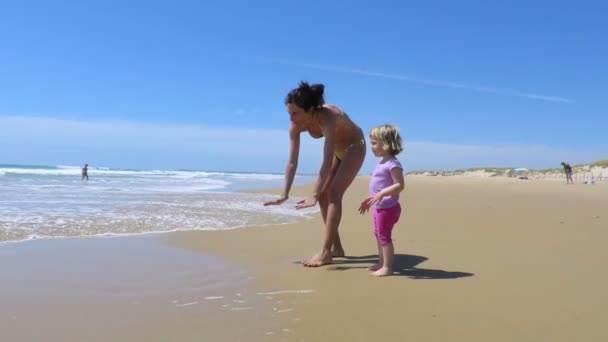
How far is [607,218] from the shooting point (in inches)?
273

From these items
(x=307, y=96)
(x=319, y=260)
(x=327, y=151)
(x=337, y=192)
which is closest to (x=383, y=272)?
(x=319, y=260)

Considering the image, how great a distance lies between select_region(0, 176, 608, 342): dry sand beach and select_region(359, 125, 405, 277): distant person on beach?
0.22m

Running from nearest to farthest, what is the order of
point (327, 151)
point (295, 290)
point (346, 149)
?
point (295, 290), point (327, 151), point (346, 149)

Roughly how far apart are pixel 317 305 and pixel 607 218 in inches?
234

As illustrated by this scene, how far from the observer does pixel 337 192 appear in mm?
4121

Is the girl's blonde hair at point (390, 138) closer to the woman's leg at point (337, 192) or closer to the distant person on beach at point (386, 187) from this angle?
the distant person on beach at point (386, 187)

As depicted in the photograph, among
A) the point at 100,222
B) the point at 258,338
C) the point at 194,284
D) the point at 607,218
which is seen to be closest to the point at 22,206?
the point at 100,222

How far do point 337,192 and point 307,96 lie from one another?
32.4 inches

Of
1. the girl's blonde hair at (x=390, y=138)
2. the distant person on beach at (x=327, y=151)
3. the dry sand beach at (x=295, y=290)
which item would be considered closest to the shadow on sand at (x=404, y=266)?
the dry sand beach at (x=295, y=290)

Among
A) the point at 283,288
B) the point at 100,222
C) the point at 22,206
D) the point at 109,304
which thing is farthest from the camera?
the point at 22,206

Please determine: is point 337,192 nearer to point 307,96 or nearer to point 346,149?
point 346,149

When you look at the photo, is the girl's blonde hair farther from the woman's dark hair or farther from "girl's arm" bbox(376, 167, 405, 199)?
the woman's dark hair

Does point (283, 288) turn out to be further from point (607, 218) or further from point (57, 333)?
point (607, 218)

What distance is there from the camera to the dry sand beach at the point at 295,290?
7.33 ft
